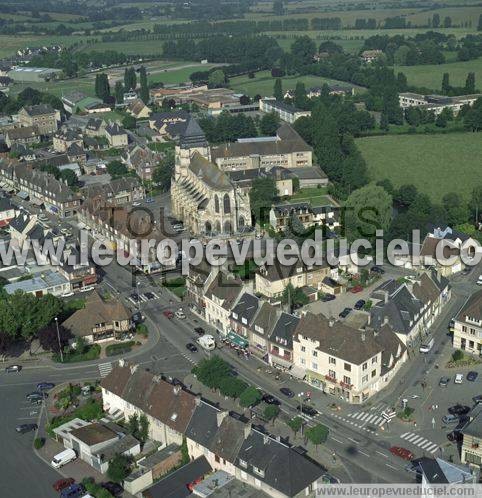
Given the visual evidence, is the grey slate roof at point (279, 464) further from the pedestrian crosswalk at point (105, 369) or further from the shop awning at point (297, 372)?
the pedestrian crosswalk at point (105, 369)

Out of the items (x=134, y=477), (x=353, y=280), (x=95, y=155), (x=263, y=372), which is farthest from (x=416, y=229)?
(x=95, y=155)

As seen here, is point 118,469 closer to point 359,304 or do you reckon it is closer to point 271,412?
point 271,412

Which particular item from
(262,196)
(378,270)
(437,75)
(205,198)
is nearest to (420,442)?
(378,270)

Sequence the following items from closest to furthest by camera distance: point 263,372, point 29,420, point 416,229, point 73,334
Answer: point 29,420 < point 263,372 < point 73,334 < point 416,229

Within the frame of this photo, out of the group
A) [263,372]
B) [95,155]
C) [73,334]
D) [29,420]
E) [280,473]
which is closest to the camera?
[280,473]

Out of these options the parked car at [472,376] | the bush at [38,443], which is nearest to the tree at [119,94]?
the bush at [38,443]

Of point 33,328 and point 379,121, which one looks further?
point 379,121

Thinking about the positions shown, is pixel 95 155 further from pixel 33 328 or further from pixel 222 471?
pixel 222 471
